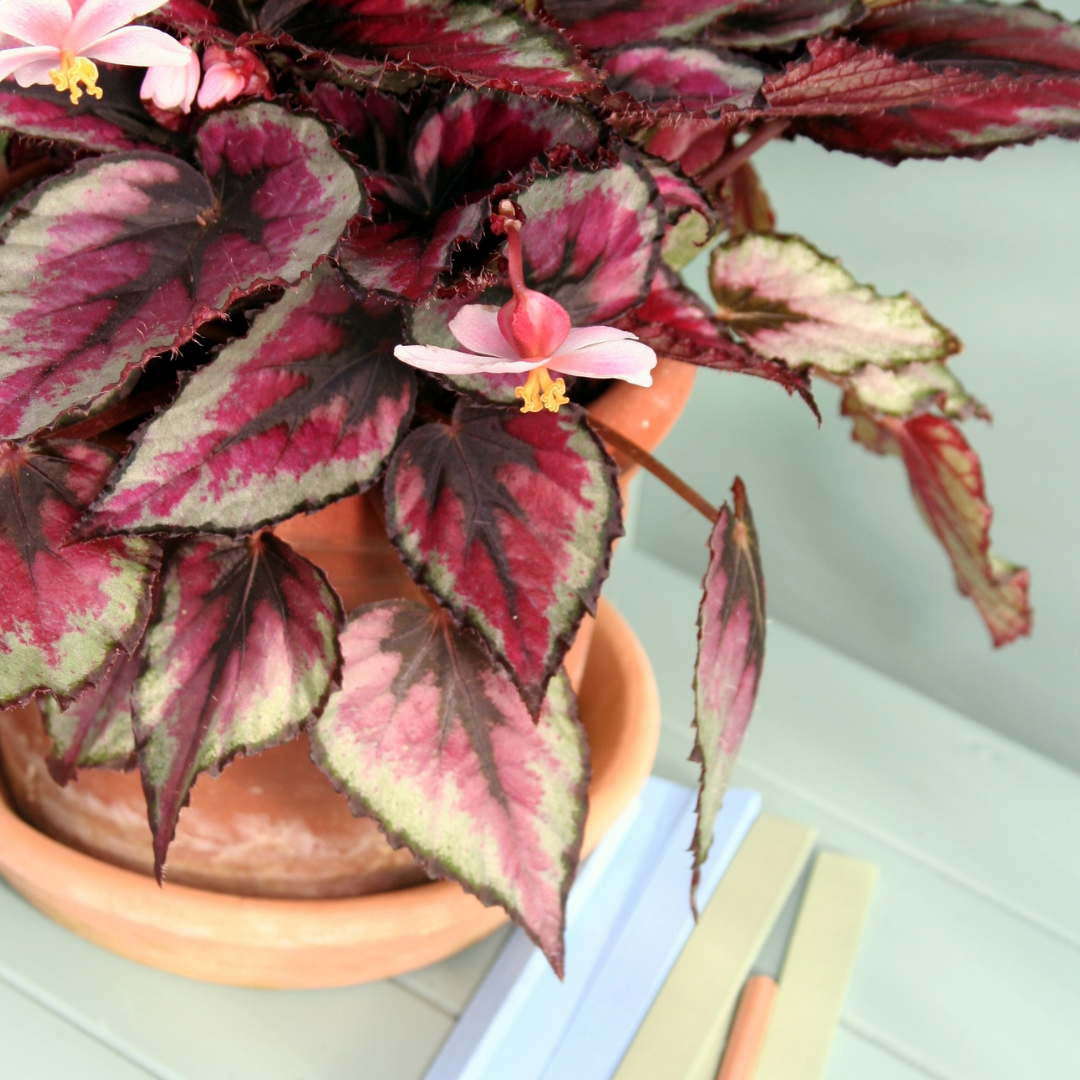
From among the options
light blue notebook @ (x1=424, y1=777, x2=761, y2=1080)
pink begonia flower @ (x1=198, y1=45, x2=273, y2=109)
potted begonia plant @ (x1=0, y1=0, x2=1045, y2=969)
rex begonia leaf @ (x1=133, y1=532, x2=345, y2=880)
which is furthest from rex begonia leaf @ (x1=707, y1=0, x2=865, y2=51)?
light blue notebook @ (x1=424, y1=777, x2=761, y2=1080)

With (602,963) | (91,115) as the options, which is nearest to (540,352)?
(91,115)

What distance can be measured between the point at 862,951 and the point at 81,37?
673mm

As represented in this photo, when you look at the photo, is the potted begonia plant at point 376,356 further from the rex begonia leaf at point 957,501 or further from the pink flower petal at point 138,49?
the rex begonia leaf at point 957,501

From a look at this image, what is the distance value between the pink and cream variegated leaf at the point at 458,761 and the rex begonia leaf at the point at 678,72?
240 mm

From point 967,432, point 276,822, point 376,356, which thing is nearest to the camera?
point 376,356

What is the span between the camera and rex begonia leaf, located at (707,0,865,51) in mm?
528

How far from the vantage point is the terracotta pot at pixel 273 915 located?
561 mm

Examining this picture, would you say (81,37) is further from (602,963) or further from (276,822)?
(602,963)

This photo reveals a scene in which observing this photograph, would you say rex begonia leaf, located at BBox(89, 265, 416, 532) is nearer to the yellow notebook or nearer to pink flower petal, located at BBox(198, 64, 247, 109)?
pink flower petal, located at BBox(198, 64, 247, 109)

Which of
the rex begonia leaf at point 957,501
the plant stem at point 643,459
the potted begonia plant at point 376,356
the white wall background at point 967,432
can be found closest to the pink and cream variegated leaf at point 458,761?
the potted begonia plant at point 376,356

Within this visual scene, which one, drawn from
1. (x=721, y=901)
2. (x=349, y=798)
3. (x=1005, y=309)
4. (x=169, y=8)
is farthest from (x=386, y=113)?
(x=1005, y=309)

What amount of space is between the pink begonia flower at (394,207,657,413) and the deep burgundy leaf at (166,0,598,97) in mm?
52

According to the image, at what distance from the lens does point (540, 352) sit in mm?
367

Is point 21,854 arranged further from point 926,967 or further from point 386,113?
point 926,967
